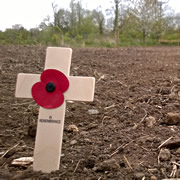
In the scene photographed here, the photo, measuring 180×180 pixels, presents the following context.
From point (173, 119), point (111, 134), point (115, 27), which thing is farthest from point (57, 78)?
point (115, 27)

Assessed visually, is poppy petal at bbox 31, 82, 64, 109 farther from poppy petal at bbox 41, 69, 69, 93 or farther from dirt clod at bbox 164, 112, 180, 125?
dirt clod at bbox 164, 112, 180, 125

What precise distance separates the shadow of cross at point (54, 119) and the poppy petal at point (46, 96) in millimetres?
20

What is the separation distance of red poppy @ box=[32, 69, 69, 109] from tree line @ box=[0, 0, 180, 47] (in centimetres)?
797

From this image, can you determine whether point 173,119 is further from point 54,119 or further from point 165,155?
point 54,119

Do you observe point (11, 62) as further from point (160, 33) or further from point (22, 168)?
point (160, 33)

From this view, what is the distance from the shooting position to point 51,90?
1.18m

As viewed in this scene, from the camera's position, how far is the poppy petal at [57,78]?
118cm

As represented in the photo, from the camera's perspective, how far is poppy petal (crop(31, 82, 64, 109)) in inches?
46.4

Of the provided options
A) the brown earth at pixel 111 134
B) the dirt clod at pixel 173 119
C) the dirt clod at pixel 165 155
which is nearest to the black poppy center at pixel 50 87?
the brown earth at pixel 111 134

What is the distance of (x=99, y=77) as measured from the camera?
3.26 m

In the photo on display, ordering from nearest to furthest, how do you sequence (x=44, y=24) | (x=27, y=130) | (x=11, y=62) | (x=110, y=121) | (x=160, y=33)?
(x=27, y=130)
(x=110, y=121)
(x=11, y=62)
(x=44, y=24)
(x=160, y=33)

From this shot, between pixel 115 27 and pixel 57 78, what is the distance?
13835 millimetres

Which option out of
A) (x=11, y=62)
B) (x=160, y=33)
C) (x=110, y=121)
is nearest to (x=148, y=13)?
(x=160, y=33)

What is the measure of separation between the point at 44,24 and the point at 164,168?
760 centimetres
